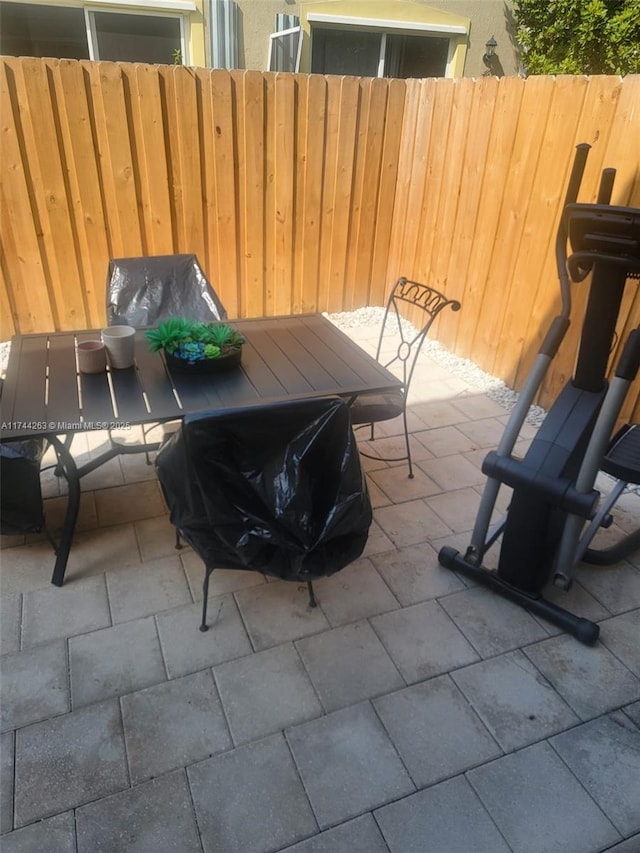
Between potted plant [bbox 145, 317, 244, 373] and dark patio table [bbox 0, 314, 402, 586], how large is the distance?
50mm

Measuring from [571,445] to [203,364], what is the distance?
140 centimetres

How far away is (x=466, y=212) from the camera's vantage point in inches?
154

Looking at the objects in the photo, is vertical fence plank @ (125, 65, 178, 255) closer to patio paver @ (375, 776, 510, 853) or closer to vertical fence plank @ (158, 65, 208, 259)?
vertical fence plank @ (158, 65, 208, 259)

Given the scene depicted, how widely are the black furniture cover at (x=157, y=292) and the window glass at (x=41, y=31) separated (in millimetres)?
4497

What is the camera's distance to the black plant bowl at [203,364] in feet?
7.22

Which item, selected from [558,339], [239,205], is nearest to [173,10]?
[239,205]

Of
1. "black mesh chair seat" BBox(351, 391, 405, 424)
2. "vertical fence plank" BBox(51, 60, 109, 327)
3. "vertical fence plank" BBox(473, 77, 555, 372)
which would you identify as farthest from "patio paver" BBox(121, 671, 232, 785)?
"vertical fence plank" BBox(51, 60, 109, 327)

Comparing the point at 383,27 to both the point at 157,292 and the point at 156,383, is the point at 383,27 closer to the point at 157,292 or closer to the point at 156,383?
the point at 157,292

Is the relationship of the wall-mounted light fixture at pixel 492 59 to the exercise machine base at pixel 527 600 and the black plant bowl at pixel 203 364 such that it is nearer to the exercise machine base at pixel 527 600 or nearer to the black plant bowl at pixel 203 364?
the black plant bowl at pixel 203 364

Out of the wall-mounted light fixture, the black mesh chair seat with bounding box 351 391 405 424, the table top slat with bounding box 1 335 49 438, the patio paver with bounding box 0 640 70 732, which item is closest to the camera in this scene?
the patio paver with bounding box 0 640 70 732

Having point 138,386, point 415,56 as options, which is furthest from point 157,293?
point 415,56

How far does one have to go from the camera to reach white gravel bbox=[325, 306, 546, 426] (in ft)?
12.0

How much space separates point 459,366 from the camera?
411cm

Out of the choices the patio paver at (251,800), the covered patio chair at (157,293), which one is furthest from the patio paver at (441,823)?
the covered patio chair at (157,293)
